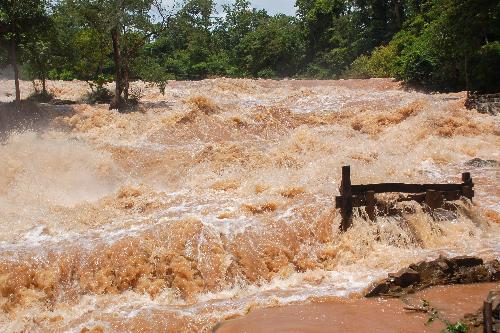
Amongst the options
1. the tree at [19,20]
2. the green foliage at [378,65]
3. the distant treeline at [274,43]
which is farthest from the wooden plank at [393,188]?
the green foliage at [378,65]

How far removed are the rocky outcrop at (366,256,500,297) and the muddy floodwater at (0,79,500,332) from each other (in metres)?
0.47

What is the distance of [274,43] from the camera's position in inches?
1282

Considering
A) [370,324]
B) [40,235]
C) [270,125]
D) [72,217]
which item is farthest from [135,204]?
[270,125]

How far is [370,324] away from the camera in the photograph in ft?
20.7

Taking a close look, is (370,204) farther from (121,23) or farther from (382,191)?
(121,23)

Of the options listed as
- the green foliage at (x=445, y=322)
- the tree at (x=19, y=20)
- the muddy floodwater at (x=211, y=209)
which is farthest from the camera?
the tree at (x=19, y=20)

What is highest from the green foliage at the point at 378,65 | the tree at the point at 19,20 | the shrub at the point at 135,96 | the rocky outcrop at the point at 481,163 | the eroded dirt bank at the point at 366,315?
the tree at the point at 19,20

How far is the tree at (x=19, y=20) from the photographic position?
52.0 ft

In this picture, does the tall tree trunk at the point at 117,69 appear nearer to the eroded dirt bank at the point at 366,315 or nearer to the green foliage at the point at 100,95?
the green foliage at the point at 100,95

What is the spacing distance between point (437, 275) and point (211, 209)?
4.30 metres

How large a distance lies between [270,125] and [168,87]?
24.2 feet

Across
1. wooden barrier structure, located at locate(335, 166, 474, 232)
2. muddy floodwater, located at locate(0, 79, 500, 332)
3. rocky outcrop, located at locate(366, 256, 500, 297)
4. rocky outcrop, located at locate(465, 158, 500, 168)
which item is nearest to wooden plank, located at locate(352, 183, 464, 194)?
wooden barrier structure, located at locate(335, 166, 474, 232)

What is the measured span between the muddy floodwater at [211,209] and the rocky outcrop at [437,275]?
1.53 ft

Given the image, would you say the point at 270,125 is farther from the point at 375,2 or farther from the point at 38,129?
the point at 375,2
